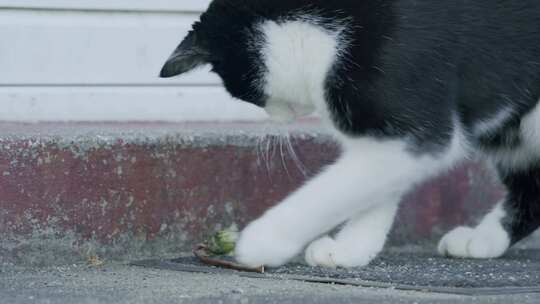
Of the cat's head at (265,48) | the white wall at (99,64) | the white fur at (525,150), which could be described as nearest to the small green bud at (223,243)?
the cat's head at (265,48)

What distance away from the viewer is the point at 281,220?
281 cm

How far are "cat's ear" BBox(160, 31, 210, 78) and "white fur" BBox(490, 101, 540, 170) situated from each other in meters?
0.90

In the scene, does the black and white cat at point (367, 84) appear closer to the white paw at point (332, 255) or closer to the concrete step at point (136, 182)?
the white paw at point (332, 255)

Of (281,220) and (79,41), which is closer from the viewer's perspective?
(281,220)

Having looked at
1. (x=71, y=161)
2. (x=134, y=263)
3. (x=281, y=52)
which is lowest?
(x=134, y=263)

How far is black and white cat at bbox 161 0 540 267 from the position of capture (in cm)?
280

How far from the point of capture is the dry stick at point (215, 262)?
2873 millimetres

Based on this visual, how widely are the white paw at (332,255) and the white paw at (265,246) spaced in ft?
0.43

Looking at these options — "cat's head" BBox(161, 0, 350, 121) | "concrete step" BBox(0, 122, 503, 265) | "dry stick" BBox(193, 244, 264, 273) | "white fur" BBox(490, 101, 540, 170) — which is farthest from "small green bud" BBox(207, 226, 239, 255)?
"white fur" BBox(490, 101, 540, 170)

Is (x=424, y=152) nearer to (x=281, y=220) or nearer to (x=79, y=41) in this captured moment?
(x=281, y=220)

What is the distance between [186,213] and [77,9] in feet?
2.39

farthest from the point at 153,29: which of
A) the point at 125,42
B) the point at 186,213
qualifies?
the point at 186,213

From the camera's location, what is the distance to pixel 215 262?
298 cm

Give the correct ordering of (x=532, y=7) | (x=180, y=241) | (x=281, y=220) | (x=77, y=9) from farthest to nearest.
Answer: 1. (x=77, y=9)
2. (x=180, y=241)
3. (x=532, y=7)
4. (x=281, y=220)
